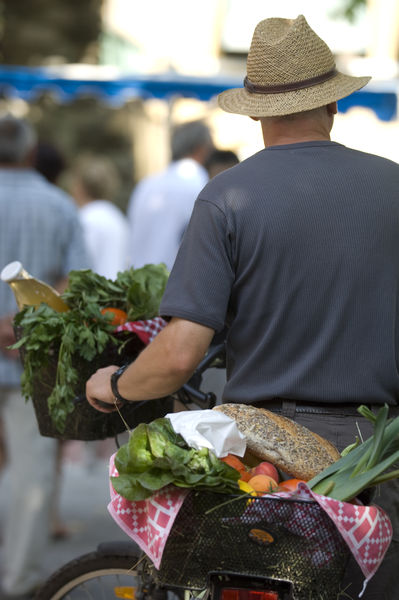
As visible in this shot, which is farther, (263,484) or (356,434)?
(356,434)

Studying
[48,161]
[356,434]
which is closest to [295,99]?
[356,434]

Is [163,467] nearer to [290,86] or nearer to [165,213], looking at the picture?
[290,86]

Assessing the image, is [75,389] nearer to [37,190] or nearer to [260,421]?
[260,421]

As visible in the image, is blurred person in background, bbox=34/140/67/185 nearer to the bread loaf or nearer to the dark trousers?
the dark trousers

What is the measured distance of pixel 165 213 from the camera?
22.0 feet

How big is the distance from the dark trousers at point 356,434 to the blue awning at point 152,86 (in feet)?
24.3

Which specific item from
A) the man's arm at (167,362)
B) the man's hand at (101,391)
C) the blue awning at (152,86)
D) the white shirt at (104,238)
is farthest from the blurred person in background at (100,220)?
the man's arm at (167,362)

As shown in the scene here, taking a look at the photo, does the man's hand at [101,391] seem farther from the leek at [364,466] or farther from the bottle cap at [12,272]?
the leek at [364,466]

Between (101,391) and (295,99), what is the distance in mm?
993

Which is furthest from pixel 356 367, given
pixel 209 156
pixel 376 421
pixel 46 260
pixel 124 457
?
pixel 209 156

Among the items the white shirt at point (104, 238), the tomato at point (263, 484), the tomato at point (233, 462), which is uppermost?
the tomato at point (233, 462)

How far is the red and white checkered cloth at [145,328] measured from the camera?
3230 millimetres

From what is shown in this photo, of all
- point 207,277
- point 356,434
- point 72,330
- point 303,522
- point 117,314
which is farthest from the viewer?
point 117,314

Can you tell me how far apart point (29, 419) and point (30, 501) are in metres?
0.44
